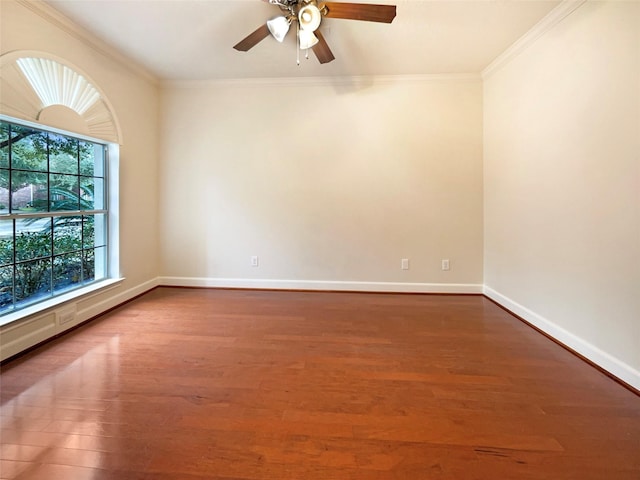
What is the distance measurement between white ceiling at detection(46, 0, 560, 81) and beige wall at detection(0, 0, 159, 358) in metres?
0.19

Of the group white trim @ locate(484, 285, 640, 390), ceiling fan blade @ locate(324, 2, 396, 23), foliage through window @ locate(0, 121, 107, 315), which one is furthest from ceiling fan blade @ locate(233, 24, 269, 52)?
white trim @ locate(484, 285, 640, 390)

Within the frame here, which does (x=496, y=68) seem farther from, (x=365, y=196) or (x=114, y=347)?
(x=114, y=347)

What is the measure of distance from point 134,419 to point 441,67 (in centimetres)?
390

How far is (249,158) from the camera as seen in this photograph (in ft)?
10.9

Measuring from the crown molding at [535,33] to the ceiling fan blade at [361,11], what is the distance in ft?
4.41

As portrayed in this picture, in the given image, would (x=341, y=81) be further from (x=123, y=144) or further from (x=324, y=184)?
(x=123, y=144)

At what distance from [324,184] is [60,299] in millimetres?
2720

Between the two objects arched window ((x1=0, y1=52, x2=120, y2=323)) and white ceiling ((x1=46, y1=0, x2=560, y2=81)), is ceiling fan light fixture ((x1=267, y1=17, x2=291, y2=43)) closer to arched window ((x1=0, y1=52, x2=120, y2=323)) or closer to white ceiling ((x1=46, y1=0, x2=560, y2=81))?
white ceiling ((x1=46, y1=0, x2=560, y2=81))

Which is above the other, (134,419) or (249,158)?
(249,158)

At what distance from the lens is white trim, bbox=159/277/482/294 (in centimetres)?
324

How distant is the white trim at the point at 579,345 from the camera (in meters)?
1.59

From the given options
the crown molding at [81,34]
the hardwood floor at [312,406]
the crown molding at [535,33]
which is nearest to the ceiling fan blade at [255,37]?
the crown molding at [81,34]

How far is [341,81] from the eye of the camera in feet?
10.3

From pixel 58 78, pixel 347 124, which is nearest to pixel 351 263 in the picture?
pixel 347 124
